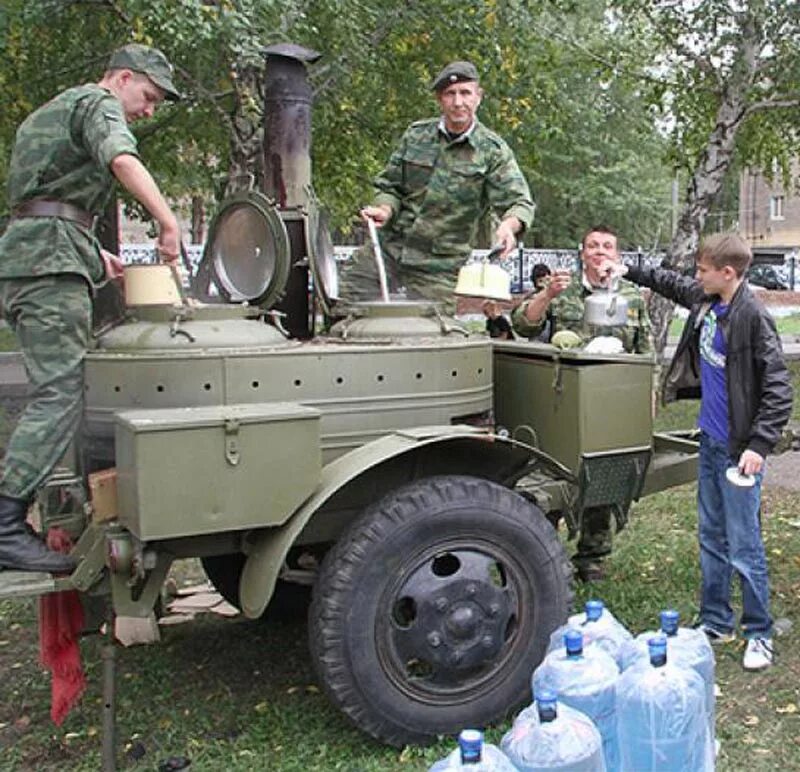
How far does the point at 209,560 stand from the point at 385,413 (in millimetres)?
1283

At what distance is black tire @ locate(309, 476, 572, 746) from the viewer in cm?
→ 341

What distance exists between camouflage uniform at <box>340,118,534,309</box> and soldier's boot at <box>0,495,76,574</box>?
184 centimetres

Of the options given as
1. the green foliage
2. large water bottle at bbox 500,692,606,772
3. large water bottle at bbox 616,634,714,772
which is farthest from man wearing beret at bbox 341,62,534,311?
the green foliage

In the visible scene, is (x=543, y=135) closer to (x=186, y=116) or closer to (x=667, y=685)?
(x=186, y=116)

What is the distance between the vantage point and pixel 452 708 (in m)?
3.55

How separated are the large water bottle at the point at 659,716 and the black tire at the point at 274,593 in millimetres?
2001

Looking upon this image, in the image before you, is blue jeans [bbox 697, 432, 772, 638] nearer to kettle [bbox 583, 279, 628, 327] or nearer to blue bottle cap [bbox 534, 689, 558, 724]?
kettle [bbox 583, 279, 628, 327]

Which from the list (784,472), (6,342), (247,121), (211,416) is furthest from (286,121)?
(6,342)

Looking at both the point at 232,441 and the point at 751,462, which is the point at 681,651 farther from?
the point at 232,441

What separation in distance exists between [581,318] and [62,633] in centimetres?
257

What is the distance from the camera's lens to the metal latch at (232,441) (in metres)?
3.19

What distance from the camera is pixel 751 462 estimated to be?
13.5 feet

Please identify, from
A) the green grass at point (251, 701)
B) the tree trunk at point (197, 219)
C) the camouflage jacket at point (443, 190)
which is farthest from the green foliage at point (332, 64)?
the tree trunk at point (197, 219)

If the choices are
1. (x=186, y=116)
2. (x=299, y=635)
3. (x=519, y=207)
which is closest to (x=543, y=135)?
(x=186, y=116)
